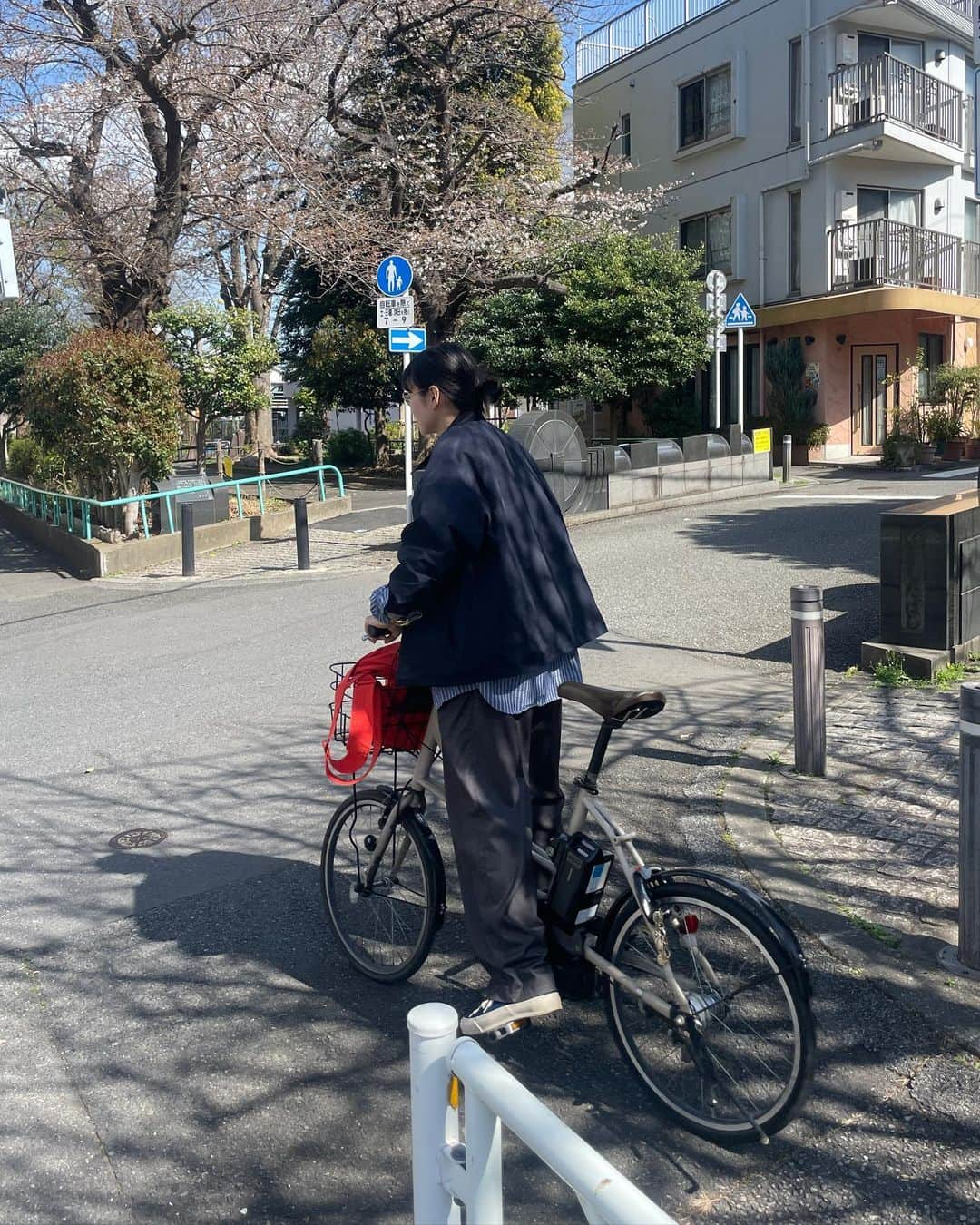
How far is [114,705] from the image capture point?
778cm

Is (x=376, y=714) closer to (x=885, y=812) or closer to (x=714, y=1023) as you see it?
(x=714, y=1023)

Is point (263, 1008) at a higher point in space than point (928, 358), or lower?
lower

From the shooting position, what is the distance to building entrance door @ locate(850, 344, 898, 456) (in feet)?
86.1

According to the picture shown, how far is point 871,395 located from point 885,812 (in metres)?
23.3

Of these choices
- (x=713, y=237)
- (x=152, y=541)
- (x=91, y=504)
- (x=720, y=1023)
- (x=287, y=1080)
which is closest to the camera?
(x=720, y=1023)

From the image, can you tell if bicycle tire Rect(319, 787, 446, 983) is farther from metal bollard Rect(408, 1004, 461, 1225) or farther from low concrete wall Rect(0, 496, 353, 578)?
low concrete wall Rect(0, 496, 353, 578)

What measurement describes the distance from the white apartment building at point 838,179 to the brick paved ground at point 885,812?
1950 centimetres

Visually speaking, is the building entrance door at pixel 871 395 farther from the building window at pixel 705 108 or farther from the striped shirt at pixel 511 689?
the striped shirt at pixel 511 689

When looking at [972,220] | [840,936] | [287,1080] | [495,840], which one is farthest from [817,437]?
[287,1080]

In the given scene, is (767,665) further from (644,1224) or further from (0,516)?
(0,516)

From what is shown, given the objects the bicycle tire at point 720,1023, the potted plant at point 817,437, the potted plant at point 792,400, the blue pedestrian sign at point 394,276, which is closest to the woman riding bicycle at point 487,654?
the bicycle tire at point 720,1023

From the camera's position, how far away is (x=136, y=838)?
524cm

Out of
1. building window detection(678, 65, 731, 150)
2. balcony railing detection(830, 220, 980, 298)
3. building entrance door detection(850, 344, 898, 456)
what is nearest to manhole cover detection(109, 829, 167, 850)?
balcony railing detection(830, 220, 980, 298)

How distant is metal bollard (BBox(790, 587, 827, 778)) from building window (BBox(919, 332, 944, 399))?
2317 centimetres
